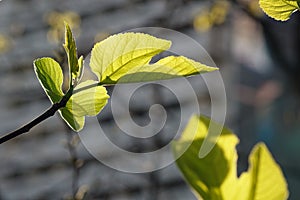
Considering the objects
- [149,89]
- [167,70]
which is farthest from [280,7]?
[149,89]

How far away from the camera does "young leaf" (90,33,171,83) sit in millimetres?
338

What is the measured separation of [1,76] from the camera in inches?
171

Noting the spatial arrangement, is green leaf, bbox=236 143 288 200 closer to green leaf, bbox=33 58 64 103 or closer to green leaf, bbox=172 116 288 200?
green leaf, bbox=172 116 288 200

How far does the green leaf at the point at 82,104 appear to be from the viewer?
0.35 metres

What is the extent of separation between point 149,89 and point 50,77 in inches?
129

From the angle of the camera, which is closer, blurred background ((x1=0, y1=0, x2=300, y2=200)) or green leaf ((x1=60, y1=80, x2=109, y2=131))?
green leaf ((x1=60, y1=80, x2=109, y2=131))

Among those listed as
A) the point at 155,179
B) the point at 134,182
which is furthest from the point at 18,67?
the point at 155,179

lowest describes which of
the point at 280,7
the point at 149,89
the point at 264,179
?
the point at 149,89

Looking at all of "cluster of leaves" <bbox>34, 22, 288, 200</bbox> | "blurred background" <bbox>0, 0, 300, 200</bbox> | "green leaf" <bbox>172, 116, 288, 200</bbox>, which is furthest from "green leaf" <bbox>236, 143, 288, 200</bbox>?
"blurred background" <bbox>0, 0, 300, 200</bbox>

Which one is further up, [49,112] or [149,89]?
[49,112]

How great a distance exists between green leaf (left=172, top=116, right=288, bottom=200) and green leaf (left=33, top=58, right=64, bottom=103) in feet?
0.34

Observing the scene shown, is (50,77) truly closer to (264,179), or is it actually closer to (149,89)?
(264,179)

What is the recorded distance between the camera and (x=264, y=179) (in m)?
0.41

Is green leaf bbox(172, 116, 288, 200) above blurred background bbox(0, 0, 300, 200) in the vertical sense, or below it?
above
